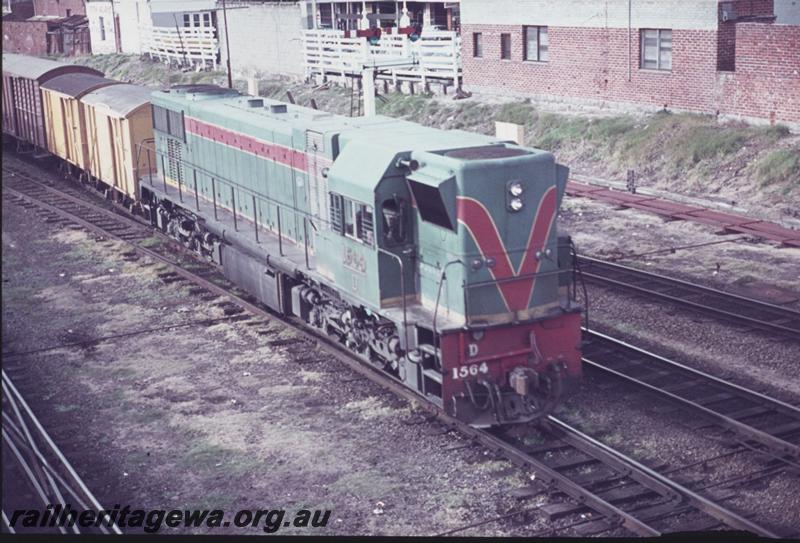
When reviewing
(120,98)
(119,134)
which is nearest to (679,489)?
(119,134)

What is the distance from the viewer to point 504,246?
11.2 m

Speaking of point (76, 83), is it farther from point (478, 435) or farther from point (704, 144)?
point (478, 435)

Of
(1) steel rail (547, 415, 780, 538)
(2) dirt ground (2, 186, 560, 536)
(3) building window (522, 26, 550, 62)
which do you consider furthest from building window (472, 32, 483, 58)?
(1) steel rail (547, 415, 780, 538)

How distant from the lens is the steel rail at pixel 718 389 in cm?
1114

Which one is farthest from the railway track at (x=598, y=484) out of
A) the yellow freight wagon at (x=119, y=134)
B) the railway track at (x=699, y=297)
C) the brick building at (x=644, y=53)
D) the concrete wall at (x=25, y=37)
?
the concrete wall at (x=25, y=37)

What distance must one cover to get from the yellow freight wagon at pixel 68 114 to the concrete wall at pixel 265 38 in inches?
693

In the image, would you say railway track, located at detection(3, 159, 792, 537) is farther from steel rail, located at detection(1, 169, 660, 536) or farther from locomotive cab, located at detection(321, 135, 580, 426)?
locomotive cab, located at detection(321, 135, 580, 426)

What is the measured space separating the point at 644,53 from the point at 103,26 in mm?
33305

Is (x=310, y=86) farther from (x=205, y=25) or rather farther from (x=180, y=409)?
(x=180, y=409)

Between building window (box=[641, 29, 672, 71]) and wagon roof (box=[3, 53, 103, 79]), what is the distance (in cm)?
1720

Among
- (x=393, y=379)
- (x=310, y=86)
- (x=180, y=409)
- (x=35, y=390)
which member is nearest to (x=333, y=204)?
(x=393, y=379)

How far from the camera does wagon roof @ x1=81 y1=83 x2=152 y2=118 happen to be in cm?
2361

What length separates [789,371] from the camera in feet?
44.4

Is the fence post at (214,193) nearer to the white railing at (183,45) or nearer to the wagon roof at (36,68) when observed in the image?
the wagon roof at (36,68)
